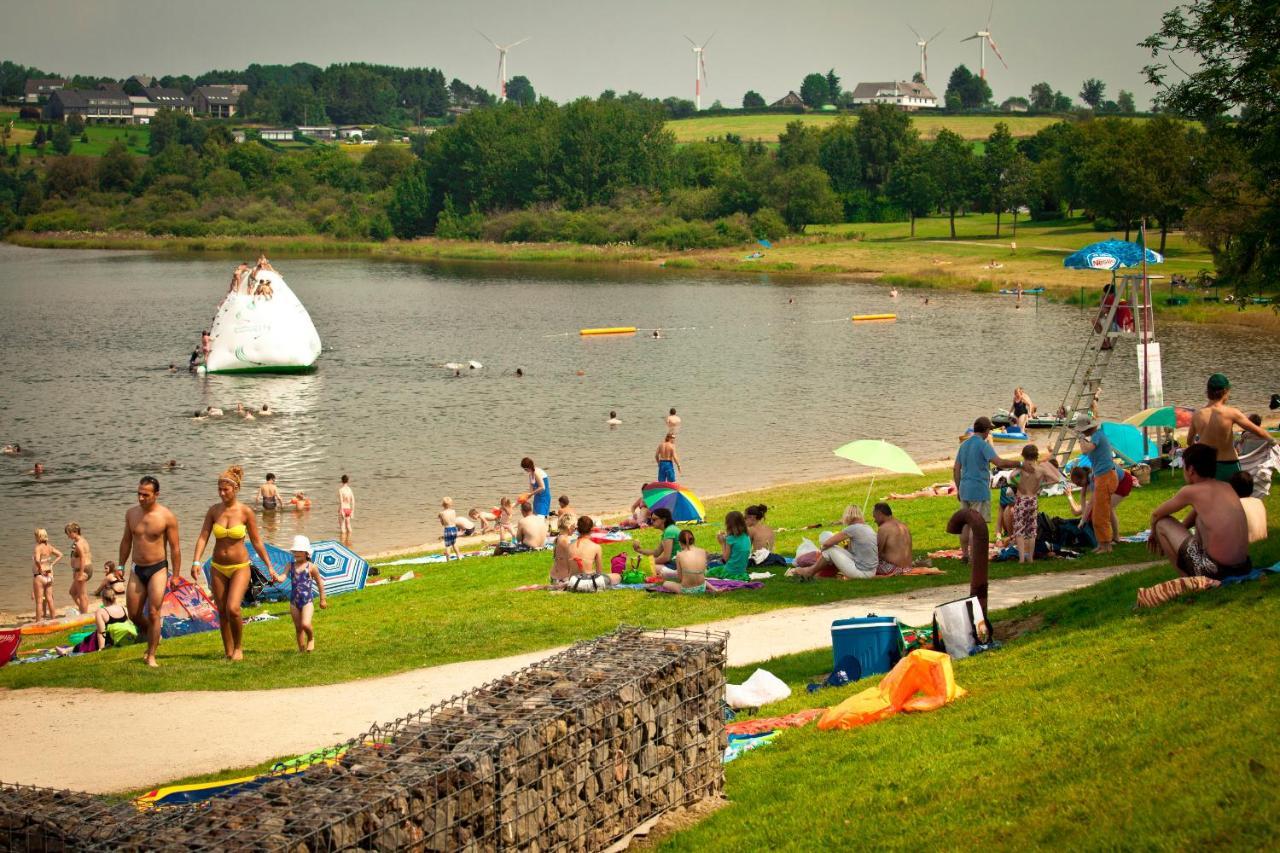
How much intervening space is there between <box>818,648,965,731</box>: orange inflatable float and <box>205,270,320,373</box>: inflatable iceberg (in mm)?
48038

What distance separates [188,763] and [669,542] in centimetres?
833

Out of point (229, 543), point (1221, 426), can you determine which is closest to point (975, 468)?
point (1221, 426)

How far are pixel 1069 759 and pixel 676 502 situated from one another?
50.0 feet

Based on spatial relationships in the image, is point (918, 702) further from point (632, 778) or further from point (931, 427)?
point (931, 427)

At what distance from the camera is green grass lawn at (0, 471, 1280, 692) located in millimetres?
14977

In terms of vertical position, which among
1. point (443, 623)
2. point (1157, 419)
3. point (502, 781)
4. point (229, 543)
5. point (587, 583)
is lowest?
point (443, 623)

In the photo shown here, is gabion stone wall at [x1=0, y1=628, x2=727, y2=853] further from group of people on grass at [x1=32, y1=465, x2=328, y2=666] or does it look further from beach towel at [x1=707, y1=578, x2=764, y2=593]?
beach towel at [x1=707, y1=578, x2=764, y2=593]

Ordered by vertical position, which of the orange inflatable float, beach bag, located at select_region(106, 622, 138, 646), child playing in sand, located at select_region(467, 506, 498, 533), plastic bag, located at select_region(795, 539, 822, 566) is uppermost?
the orange inflatable float

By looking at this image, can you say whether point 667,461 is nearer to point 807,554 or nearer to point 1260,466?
point 807,554

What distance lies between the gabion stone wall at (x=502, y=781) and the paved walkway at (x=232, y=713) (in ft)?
12.3

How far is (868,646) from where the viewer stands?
13.0m

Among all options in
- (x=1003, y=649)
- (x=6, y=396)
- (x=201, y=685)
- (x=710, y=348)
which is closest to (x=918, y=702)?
(x=1003, y=649)

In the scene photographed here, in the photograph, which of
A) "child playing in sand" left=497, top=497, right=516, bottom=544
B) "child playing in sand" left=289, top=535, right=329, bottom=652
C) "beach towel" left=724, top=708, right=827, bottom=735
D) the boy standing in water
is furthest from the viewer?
the boy standing in water

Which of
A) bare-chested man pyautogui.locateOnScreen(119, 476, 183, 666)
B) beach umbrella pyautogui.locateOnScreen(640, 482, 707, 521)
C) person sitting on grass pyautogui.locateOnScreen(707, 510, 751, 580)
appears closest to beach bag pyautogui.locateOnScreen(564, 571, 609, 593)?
person sitting on grass pyautogui.locateOnScreen(707, 510, 751, 580)
